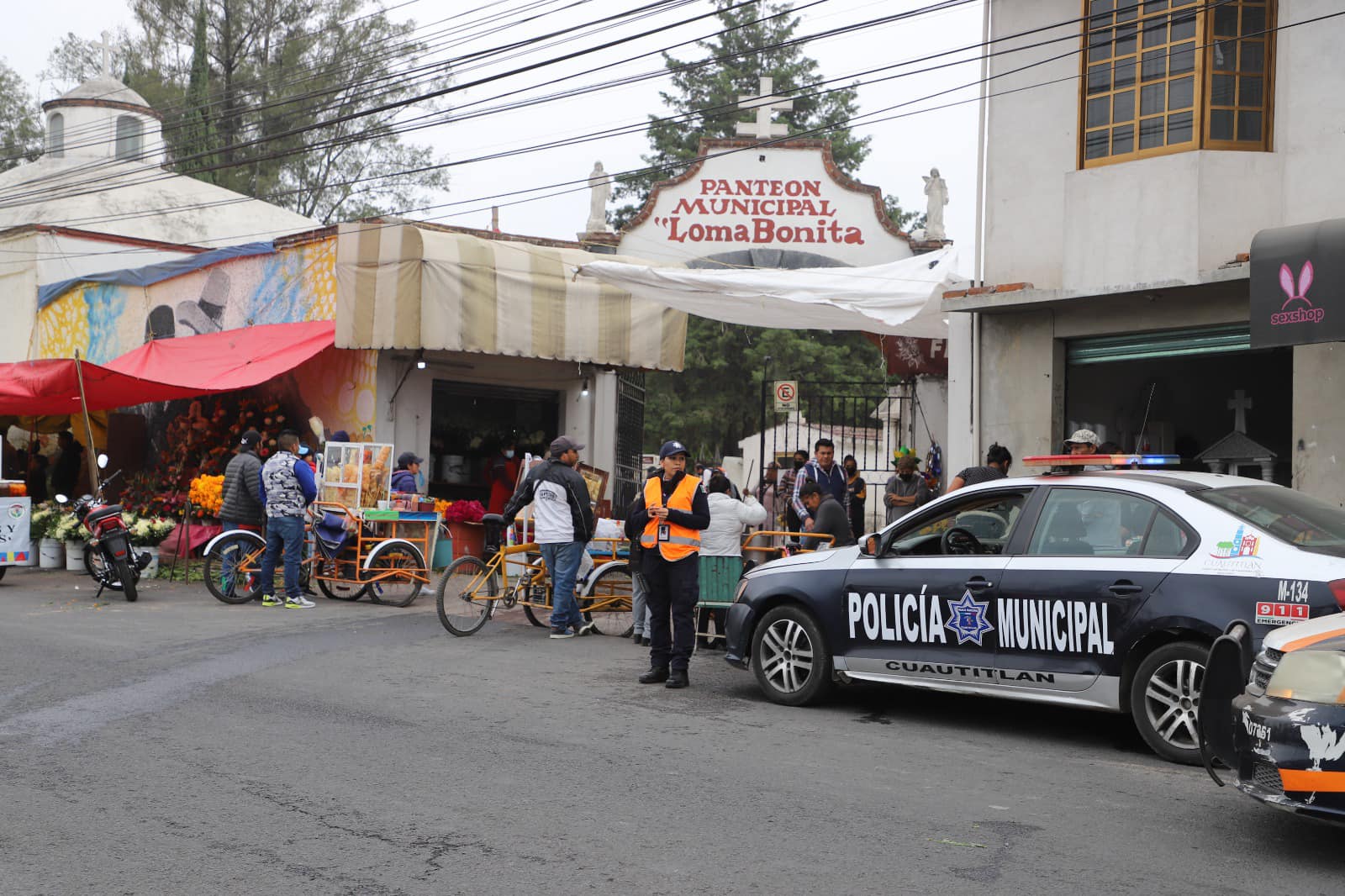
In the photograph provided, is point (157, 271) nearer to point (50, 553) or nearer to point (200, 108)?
point (50, 553)

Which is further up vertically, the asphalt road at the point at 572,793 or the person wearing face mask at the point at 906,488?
the person wearing face mask at the point at 906,488

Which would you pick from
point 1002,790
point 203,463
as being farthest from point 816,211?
point 1002,790

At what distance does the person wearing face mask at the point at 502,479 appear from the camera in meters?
18.5

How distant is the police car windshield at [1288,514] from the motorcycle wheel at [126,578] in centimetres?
1170

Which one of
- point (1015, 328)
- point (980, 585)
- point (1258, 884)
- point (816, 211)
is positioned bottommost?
point (1258, 884)

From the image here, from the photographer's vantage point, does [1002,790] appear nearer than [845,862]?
No

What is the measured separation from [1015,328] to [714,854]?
942 centimetres

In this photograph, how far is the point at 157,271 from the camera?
2216cm

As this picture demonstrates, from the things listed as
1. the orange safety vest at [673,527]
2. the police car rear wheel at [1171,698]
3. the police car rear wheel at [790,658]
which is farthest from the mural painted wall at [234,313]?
the police car rear wheel at [1171,698]

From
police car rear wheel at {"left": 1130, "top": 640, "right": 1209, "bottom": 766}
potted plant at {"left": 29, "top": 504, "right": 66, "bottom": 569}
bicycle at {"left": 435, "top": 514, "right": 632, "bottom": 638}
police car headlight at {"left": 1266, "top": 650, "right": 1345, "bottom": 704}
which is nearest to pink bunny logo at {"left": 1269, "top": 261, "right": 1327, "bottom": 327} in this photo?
police car rear wheel at {"left": 1130, "top": 640, "right": 1209, "bottom": 766}

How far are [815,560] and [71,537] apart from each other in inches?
531

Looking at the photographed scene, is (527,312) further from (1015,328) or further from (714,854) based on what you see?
(714,854)

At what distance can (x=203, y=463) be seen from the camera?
19297mm

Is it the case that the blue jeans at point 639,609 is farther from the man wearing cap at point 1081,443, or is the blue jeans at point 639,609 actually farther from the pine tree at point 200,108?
the pine tree at point 200,108
